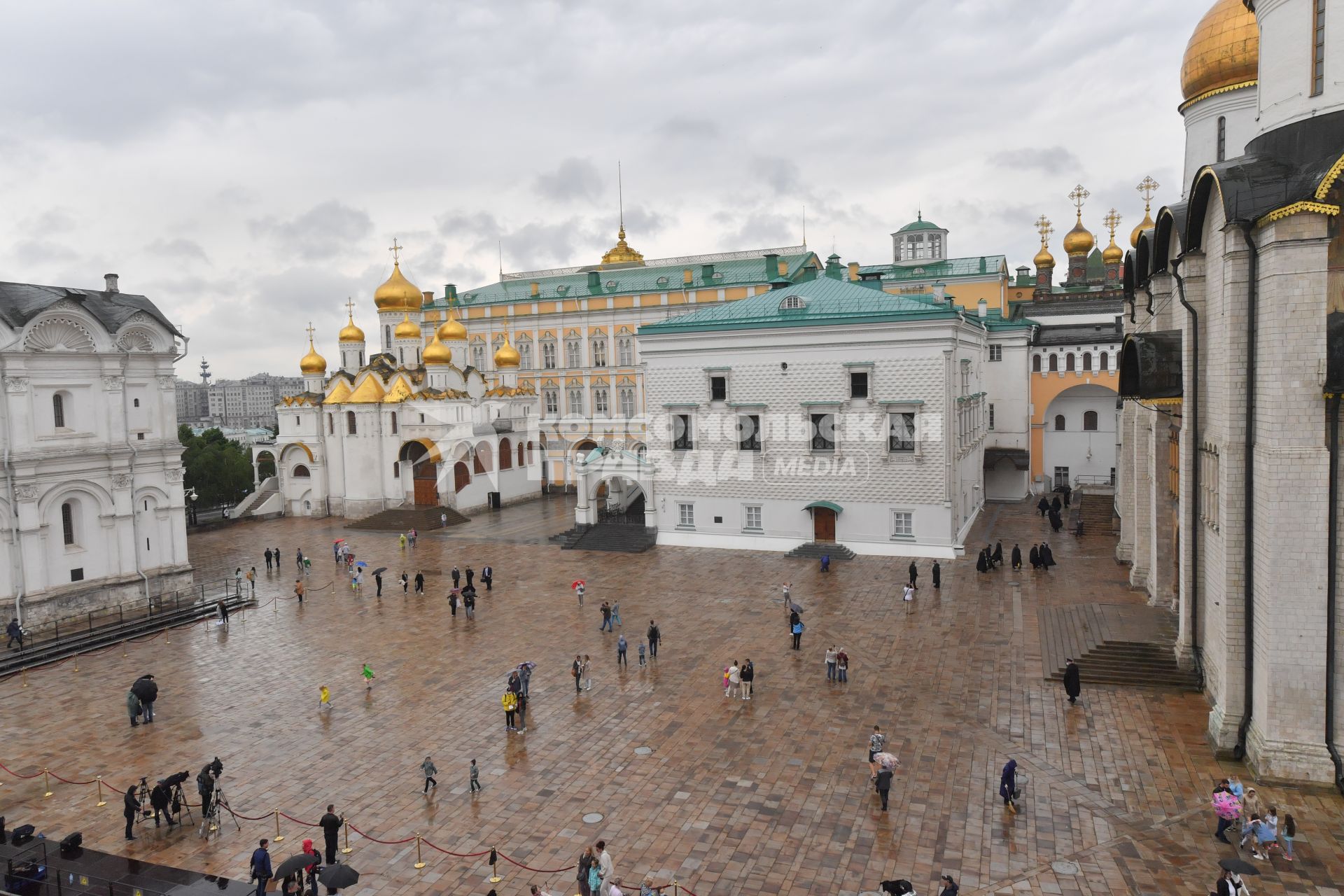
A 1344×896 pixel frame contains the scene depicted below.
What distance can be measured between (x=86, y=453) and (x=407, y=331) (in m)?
25.0

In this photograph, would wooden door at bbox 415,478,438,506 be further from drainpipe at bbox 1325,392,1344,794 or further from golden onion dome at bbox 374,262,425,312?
drainpipe at bbox 1325,392,1344,794

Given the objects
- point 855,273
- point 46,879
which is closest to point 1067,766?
point 46,879

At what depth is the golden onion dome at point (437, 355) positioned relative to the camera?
45.3m

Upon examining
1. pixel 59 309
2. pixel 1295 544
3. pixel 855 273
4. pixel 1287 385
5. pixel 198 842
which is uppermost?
pixel 855 273

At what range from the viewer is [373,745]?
15.6m

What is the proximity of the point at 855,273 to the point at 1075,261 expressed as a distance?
15325 millimetres

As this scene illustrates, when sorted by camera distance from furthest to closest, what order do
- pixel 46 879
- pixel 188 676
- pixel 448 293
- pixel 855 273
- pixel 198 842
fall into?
pixel 448 293 → pixel 855 273 → pixel 188 676 → pixel 198 842 → pixel 46 879

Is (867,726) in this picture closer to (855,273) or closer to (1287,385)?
(1287,385)

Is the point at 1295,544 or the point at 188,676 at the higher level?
the point at 1295,544

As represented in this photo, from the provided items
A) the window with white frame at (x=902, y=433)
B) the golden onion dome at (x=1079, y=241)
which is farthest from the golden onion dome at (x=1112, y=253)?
the window with white frame at (x=902, y=433)

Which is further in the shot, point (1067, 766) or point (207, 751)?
point (207, 751)

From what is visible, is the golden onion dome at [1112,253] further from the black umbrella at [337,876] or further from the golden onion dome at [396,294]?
the black umbrella at [337,876]

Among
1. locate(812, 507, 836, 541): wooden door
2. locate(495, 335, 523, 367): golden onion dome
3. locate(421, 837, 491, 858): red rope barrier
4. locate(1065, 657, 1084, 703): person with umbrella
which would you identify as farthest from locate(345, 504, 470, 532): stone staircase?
locate(1065, 657, 1084, 703): person with umbrella

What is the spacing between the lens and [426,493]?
143ft
